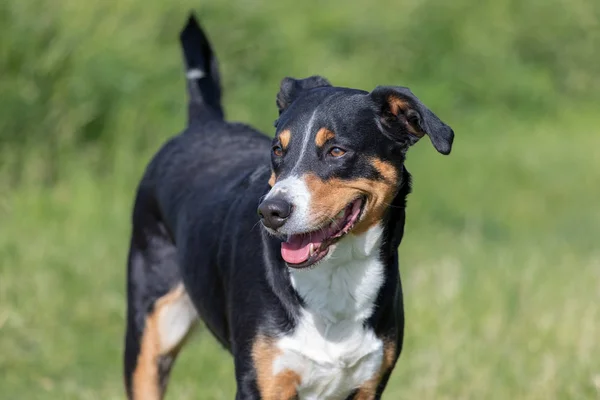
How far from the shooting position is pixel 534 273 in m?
8.31

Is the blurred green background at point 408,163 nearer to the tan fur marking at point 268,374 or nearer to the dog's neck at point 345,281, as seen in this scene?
the dog's neck at point 345,281

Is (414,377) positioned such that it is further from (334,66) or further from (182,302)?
(334,66)

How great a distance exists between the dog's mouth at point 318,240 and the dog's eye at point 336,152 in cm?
18

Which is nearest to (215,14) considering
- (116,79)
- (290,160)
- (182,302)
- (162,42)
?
(162,42)

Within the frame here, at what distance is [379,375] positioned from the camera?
184 inches

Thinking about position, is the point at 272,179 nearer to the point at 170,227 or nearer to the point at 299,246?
the point at 299,246

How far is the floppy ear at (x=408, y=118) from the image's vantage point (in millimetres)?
4344

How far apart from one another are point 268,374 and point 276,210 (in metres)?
0.72

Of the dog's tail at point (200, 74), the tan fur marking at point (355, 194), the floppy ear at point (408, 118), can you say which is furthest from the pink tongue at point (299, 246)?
the dog's tail at point (200, 74)

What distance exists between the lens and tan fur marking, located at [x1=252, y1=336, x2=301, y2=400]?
450 centimetres

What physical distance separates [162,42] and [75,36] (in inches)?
51.5

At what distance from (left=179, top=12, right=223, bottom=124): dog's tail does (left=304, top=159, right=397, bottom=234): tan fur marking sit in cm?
203

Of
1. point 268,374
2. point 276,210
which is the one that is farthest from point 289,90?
point 268,374

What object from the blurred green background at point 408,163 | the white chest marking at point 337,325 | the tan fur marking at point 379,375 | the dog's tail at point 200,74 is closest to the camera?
the white chest marking at point 337,325
